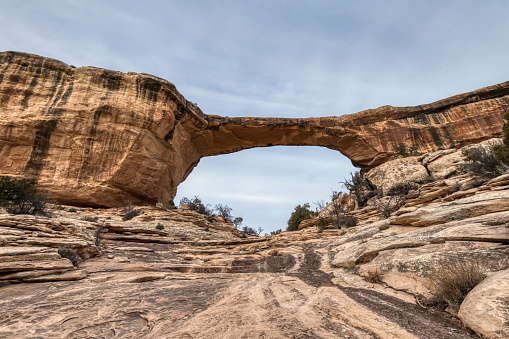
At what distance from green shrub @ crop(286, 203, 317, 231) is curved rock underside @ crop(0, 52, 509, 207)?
8.60 m

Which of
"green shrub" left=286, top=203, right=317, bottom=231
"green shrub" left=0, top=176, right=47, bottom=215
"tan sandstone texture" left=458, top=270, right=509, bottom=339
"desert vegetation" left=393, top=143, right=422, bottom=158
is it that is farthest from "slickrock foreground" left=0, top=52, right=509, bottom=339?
"green shrub" left=286, top=203, right=317, bottom=231

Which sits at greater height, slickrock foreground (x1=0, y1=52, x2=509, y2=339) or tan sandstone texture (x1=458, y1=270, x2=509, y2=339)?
slickrock foreground (x1=0, y1=52, x2=509, y2=339)

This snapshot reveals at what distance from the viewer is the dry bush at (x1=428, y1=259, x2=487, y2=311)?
2.71m

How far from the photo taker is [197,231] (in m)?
A: 15.4

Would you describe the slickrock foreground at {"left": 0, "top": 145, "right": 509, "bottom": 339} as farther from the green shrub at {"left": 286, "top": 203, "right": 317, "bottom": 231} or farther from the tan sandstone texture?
the green shrub at {"left": 286, "top": 203, "right": 317, "bottom": 231}

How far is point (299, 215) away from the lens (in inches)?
1009

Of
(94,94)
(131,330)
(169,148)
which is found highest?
A: (94,94)

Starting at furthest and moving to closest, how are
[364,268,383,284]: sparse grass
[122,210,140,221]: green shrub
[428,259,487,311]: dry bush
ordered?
[122,210,140,221]: green shrub, [364,268,383,284]: sparse grass, [428,259,487,311]: dry bush

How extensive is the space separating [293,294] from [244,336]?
5.55 ft

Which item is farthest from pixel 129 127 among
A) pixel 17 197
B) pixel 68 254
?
pixel 68 254

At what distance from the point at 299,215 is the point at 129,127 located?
18159 millimetres

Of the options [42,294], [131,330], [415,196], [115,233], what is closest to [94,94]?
[115,233]

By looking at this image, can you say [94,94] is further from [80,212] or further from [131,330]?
[131,330]

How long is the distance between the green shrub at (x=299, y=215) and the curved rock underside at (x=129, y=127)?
860 cm
